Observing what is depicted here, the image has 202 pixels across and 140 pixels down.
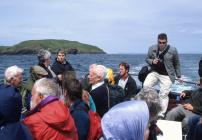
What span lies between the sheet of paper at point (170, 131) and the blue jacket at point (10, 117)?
9.41 feet

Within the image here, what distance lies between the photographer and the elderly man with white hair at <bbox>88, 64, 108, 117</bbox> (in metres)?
5.58

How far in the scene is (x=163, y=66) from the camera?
8.62 metres

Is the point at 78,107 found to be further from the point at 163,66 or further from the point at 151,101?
the point at 163,66

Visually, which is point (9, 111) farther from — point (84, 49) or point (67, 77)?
point (84, 49)

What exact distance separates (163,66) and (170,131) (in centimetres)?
279

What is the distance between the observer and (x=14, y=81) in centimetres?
608

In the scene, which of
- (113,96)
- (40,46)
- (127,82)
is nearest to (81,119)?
(113,96)

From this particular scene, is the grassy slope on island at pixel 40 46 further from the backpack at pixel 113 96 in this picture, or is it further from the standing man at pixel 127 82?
the backpack at pixel 113 96

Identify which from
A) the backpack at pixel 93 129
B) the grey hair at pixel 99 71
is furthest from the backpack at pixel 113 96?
the backpack at pixel 93 129

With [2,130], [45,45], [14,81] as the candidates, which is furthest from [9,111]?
[45,45]

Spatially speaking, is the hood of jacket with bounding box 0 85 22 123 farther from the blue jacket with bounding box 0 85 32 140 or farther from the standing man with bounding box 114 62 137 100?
the standing man with bounding box 114 62 137 100

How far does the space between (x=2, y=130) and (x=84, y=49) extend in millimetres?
164552

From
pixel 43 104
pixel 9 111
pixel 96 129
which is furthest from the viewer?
pixel 96 129

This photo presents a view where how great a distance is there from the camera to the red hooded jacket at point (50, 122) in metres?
3.56
